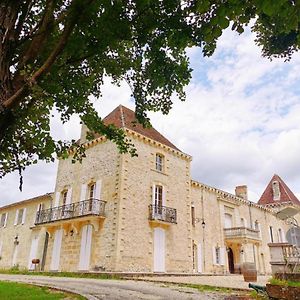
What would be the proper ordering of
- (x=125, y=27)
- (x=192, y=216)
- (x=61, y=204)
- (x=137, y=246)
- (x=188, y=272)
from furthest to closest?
(x=192, y=216) < (x=61, y=204) < (x=188, y=272) < (x=137, y=246) < (x=125, y=27)

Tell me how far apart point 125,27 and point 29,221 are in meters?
24.6

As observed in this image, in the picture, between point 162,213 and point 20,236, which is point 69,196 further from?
point 20,236

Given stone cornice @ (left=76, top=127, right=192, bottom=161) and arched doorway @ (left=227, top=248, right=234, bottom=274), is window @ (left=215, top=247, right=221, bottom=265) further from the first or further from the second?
stone cornice @ (left=76, top=127, right=192, bottom=161)

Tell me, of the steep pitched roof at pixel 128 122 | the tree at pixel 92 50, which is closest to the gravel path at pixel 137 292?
the tree at pixel 92 50

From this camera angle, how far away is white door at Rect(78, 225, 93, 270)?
19.1m

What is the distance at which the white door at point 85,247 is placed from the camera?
62.6ft

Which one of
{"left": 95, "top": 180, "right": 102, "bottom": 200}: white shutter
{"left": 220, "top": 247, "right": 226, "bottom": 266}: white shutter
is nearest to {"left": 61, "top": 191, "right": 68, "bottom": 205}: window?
{"left": 95, "top": 180, "right": 102, "bottom": 200}: white shutter

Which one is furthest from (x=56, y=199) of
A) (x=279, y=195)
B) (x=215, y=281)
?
(x=279, y=195)

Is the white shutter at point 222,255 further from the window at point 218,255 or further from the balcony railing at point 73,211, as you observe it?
the balcony railing at point 73,211

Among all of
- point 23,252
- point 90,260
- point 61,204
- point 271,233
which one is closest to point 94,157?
point 61,204

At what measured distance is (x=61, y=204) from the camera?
2327cm

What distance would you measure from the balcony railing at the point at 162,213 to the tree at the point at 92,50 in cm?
1309

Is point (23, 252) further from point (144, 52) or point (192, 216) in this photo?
point (144, 52)

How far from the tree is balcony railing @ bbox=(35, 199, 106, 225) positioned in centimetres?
1250
